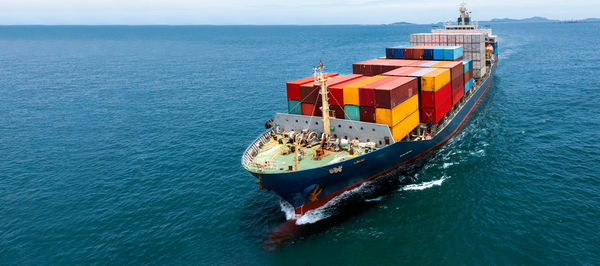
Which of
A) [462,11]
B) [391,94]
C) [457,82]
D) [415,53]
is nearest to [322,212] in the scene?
[391,94]

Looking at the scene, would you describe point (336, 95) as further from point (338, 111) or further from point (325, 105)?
point (325, 105)

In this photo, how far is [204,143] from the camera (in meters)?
52.7

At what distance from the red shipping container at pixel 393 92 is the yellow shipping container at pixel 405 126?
89.2 inches

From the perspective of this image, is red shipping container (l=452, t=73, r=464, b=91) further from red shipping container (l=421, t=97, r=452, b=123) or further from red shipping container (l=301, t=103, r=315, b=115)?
red shipping container (l=301, t=103, r=315, b=115)

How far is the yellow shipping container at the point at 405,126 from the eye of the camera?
37.3 metres

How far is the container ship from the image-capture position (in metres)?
32.9

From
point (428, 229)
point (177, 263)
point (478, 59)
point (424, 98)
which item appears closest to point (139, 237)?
point (177, 263)

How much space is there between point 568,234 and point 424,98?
1922 centimetres

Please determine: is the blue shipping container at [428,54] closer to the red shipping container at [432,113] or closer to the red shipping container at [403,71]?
the red shipping container at [403,71]

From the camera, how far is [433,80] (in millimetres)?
40938

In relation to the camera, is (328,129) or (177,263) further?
(328,129)

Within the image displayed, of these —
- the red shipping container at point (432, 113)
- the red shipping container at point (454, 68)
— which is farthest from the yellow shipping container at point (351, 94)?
the red shipping container at point (454, 68)

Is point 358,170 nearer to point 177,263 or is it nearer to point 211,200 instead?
point 211,200

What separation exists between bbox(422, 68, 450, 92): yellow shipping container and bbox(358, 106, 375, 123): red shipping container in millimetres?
8650
